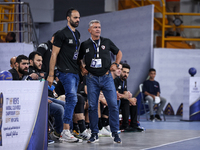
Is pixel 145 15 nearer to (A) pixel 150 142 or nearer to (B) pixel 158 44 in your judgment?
(B) pixel 158 44

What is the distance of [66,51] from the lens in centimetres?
482

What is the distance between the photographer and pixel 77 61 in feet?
16.4

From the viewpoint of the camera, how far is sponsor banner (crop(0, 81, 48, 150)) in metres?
3.46

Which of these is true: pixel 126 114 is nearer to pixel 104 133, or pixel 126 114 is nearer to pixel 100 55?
pixel 104 133

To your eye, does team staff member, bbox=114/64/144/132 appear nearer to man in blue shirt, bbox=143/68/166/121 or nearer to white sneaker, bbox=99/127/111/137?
white sneaker, bbox=99/127/111/137

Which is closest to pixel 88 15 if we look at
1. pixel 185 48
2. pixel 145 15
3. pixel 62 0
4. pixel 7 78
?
pixel 62 0

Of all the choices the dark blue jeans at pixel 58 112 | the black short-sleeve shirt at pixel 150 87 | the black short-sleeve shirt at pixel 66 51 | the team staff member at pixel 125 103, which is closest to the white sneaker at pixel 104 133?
the team staff member at pixel 125 103

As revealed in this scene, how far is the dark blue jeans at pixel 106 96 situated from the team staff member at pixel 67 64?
0.24 m

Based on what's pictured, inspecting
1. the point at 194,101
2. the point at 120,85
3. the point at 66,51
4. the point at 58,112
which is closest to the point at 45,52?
the point at 120,85

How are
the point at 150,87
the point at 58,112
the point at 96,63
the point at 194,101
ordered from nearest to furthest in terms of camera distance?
the point at 96,63 → the point at 58,112 → the point at 194,101 → the point at 150,87

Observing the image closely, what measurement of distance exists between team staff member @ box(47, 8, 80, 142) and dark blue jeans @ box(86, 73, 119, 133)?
0.24 meters

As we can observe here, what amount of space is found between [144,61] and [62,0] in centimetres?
374

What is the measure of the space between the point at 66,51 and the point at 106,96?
2.76 feet

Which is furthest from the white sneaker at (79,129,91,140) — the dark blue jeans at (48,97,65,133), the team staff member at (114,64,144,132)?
the team staff member at (114,64,144,132)
